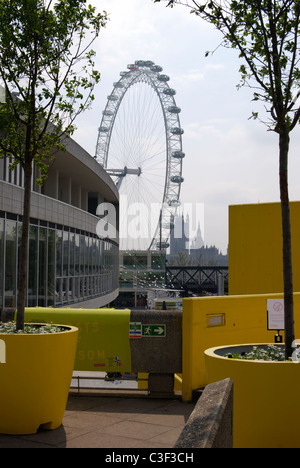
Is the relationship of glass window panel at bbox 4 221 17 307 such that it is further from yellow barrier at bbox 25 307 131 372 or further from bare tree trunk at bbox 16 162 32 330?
bare tree trunk at bbox 16 162 32 330

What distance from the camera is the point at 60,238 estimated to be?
2439 centimetres

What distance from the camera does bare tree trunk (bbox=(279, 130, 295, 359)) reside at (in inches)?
198

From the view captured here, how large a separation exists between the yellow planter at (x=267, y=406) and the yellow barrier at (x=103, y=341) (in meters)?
3.37

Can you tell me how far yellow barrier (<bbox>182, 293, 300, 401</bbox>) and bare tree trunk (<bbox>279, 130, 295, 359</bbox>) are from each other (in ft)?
7.92

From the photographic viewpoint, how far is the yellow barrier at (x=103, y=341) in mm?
7660

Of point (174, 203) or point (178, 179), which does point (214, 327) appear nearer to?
point (178, 179)

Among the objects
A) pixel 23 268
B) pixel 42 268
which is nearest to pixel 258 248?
pixel 23 268

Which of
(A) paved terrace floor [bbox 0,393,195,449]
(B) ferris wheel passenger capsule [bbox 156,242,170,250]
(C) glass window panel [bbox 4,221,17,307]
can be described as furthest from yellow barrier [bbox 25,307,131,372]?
(B) ferris wheel passenger capsule [bbox 156,242,170,250]

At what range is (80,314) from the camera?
782cm

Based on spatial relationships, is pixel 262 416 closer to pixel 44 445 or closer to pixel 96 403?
pixel 44 445

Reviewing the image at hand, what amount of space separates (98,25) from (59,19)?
624mm

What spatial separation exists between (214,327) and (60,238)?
678 inches

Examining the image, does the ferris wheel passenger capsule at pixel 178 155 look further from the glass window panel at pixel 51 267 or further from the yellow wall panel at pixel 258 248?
the yellow wall panel at pixel 258 248
